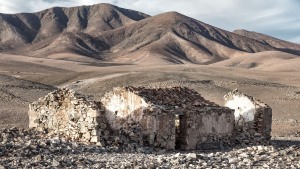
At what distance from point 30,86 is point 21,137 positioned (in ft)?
104

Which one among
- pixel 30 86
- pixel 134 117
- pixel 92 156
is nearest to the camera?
pixel 92 156

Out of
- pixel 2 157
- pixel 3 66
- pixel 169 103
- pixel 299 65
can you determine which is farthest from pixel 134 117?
pixel 299 65

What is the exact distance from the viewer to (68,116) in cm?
1686

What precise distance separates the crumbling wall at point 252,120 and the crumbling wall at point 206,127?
1.39 meters

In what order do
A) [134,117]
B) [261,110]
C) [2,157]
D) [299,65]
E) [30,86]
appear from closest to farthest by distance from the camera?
[2,157], [134,117], [261,110], [30,86], [299,65]

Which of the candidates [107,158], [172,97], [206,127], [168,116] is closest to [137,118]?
[168,116]

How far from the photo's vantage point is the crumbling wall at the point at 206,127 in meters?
17.7

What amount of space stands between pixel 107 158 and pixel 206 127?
584cm

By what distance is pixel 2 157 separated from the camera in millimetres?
12414

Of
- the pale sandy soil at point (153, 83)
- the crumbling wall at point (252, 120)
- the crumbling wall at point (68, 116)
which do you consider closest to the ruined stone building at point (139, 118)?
the crumbling wall at point (68, 116)

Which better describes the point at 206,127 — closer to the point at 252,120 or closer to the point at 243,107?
the point at 252,120

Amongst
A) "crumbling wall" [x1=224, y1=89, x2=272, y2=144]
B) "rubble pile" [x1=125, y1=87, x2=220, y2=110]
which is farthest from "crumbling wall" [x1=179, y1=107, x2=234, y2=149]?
"crumbling wall" [x1=224, y1=89, x2=272, y2=144]

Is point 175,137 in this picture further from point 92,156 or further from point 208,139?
point 92,156

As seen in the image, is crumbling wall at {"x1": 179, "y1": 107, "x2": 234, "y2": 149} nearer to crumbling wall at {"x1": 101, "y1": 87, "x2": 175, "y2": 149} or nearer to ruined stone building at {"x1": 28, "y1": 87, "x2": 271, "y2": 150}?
ruined stone building at {"x1": 28, "y1": 87, "x2": 271, "y2": 150}
